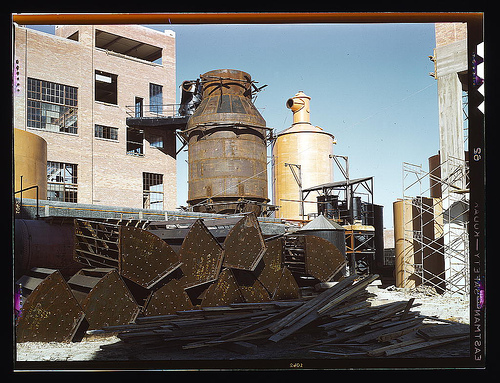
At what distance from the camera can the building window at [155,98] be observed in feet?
89.2

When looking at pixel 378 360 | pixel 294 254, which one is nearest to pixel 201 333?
pixel 378 360

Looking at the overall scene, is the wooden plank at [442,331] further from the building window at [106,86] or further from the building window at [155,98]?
the building window at [106,86]

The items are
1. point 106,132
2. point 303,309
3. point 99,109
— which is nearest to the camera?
point 303,309

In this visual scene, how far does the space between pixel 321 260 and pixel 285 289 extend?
2.13 metres

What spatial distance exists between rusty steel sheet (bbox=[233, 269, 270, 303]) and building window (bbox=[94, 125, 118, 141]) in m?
16.5

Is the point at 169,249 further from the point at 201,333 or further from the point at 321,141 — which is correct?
the point at 321,141

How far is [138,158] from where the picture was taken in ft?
91.5

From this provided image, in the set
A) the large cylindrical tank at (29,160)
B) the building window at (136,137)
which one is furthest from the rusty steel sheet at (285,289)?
the building window at (136,137)

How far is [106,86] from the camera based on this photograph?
29.8 metres

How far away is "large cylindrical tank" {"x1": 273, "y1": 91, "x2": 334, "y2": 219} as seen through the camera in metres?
27.6

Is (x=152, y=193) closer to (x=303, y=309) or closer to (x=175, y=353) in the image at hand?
(x=303, y=309)

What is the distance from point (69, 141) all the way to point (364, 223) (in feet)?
53.4

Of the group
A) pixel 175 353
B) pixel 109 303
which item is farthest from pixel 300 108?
pixel 175 353

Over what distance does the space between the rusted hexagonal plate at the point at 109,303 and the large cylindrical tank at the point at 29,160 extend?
195 inches
